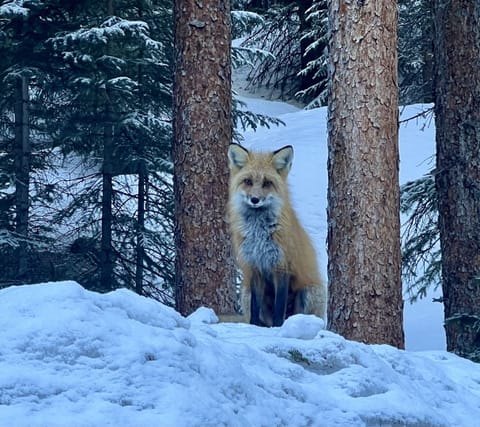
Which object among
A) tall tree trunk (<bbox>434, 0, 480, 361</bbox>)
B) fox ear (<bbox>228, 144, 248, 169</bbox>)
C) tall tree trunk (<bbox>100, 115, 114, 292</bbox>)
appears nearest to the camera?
fox ear (<bbox>228, 144, 248, 169</bbox>)

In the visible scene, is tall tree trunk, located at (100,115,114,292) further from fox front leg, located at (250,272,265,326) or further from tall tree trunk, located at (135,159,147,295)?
fox front leg, located at (250,272,265,326)

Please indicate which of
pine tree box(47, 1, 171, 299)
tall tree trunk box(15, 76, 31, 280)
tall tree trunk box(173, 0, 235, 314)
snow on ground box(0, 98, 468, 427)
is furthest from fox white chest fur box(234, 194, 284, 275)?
tall tree trunk box(15, 76, 31, 280)

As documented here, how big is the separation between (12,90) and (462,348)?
27.9 feet

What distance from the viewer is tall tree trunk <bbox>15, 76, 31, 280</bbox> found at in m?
12.3

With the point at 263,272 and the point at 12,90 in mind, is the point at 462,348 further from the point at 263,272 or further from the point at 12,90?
the point at 12,90

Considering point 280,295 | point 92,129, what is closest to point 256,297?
point 280,295

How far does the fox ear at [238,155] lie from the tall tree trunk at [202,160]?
1.46ft

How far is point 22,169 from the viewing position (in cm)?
1268

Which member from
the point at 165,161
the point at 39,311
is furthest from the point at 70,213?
the point at 39,311

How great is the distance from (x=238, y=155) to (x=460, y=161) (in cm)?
260

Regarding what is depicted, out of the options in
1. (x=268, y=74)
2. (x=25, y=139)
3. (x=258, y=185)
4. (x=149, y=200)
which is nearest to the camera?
(x=258, y=185)

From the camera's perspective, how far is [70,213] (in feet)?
44.0

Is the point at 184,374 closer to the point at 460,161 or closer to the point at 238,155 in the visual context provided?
the point at 238,155

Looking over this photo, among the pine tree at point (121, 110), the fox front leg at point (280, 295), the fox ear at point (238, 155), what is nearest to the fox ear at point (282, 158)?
the fox ear at point (238, 155)
